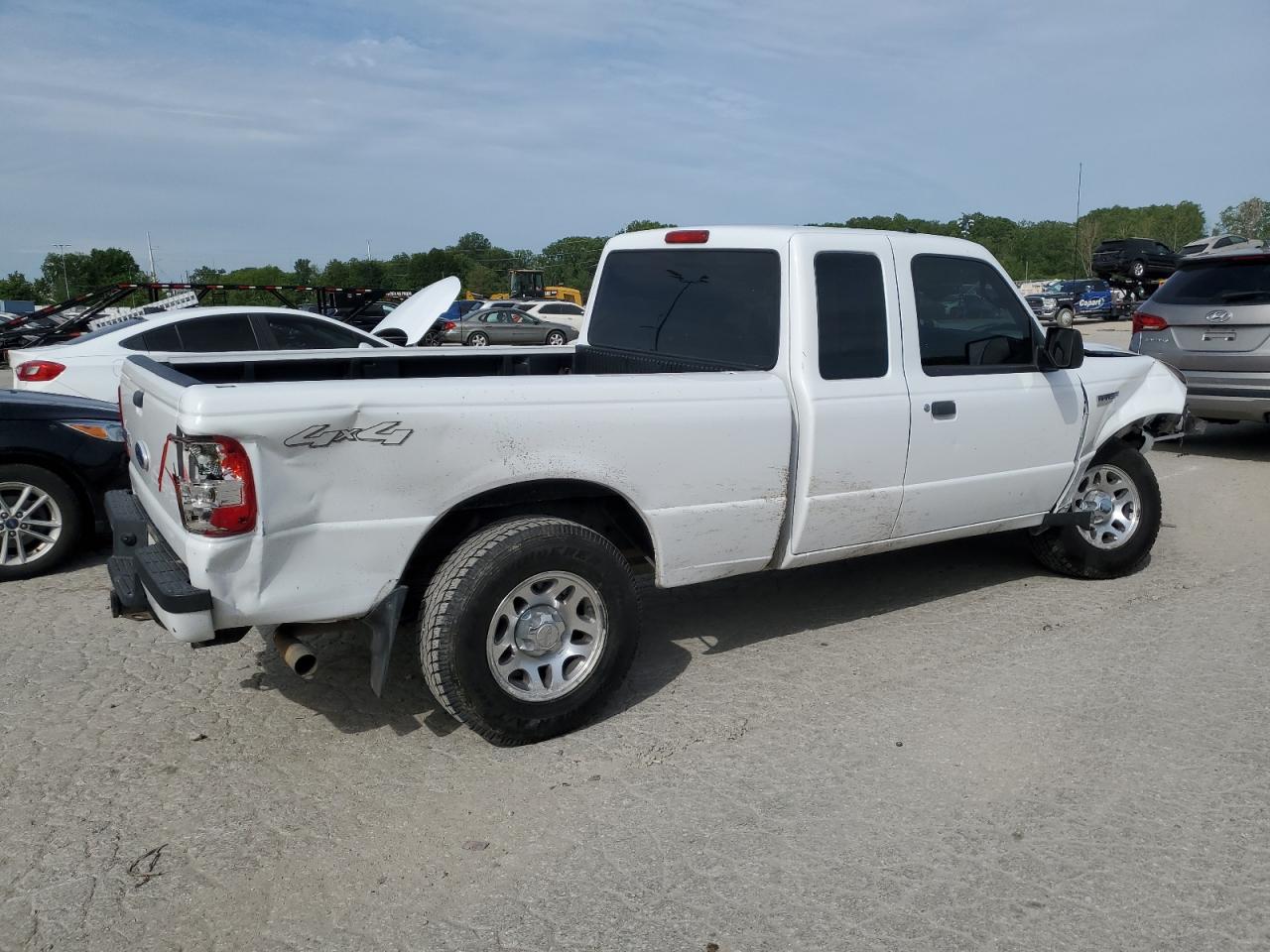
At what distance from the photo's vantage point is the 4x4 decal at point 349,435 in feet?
10.7

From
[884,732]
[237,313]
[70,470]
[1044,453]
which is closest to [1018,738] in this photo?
[884,732]

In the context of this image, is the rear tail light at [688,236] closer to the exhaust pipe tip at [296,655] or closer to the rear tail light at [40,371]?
the exhaust pipe tip at [296,655]

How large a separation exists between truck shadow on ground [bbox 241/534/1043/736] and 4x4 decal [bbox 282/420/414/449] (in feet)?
2.47

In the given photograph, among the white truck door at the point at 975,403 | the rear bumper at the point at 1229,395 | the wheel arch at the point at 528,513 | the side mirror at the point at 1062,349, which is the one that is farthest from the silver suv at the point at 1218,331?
the wheel arch at the point at 528,513

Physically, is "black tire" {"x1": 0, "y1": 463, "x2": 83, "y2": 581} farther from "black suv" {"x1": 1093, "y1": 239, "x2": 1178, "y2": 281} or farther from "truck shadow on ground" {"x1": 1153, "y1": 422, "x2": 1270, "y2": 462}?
"black suv" {"x1": 1093, "y1": 239, "x2": 1178, "y2": 281}

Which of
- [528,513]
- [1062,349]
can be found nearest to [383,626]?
[528,513]

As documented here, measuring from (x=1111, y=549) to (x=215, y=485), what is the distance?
15.7ft

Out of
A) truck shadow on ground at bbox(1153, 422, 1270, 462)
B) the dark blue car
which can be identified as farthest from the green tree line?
truck shadow on ground at bbox(1153, 422, 1270, 462)

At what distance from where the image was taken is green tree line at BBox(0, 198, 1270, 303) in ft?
250

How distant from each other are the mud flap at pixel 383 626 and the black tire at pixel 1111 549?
150 inches

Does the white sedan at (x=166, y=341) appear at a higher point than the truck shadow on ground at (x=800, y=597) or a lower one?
higher

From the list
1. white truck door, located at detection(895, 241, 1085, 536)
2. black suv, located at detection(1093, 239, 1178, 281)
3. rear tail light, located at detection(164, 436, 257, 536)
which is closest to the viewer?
rear tail light, located at detection(164, 436, 257, 536)

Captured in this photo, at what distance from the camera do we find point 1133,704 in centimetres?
419

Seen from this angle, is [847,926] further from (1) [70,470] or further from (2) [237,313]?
(2) [237,313]
